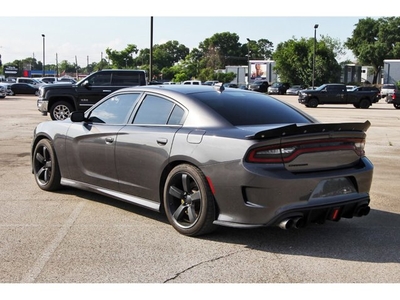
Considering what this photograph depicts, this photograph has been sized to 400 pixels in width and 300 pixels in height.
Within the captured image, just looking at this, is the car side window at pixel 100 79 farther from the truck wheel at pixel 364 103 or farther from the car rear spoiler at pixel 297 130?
the truck wheel at pixel 364 103

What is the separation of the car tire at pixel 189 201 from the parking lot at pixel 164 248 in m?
0.14

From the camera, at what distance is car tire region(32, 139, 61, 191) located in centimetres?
700

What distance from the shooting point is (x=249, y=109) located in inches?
221

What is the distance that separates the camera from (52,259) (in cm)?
450

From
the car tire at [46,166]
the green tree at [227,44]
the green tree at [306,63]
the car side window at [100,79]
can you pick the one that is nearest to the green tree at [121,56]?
the green tree at [306,63]

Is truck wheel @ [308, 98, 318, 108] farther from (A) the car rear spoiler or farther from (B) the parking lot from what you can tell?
(A) the car rear spoiler

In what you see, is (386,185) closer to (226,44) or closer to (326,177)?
(326,177)

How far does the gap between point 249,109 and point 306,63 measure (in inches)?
2729

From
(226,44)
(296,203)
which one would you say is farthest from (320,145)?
(226,44)

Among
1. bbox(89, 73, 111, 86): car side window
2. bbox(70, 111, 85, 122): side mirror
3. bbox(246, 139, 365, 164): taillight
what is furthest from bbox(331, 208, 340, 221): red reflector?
bbox(89, 73, 111, 86): car side window

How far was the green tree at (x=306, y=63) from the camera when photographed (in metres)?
71.6

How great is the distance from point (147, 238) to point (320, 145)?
188 cm

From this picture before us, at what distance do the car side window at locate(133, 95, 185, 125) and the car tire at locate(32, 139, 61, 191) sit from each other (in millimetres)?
1641
